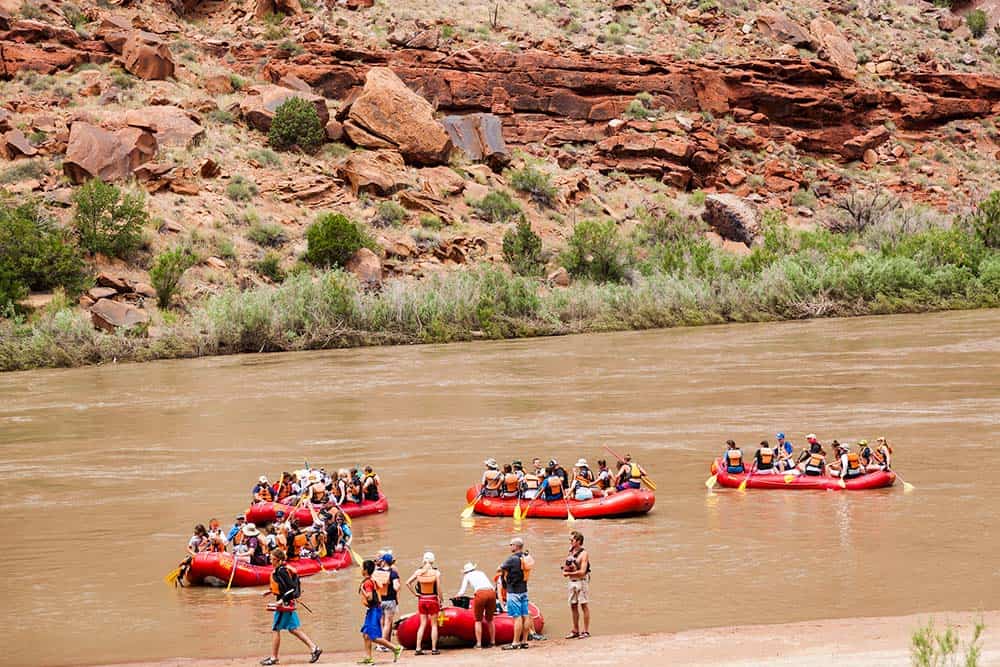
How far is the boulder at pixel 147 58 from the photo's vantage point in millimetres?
58906

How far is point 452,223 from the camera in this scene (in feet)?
182

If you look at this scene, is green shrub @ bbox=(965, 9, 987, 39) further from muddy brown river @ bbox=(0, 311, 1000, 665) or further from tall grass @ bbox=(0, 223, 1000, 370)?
muddy brown river @ bbox=(0, 311, 1000, 665)

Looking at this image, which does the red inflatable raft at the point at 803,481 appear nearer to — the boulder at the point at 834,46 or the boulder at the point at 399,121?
the boulder at the point at 399,121

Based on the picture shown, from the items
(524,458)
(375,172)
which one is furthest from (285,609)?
(375,172)

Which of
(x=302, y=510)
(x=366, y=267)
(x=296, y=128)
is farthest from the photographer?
(x=296, y=128)

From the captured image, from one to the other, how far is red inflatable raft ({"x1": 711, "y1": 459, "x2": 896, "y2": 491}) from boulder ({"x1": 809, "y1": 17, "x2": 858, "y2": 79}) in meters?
55.8

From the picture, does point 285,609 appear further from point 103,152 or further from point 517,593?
point 103,152

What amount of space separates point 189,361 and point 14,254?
873 cm

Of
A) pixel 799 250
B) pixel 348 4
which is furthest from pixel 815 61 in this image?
pixel 348 4

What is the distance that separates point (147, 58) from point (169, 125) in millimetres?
5169

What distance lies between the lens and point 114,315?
42844 millimetres

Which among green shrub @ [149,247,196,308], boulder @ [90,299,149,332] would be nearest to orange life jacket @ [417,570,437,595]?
boulder @ [90,299,149,332]

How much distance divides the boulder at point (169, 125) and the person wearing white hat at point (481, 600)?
46245 mm

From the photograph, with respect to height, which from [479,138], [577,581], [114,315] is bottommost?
[577,581]
